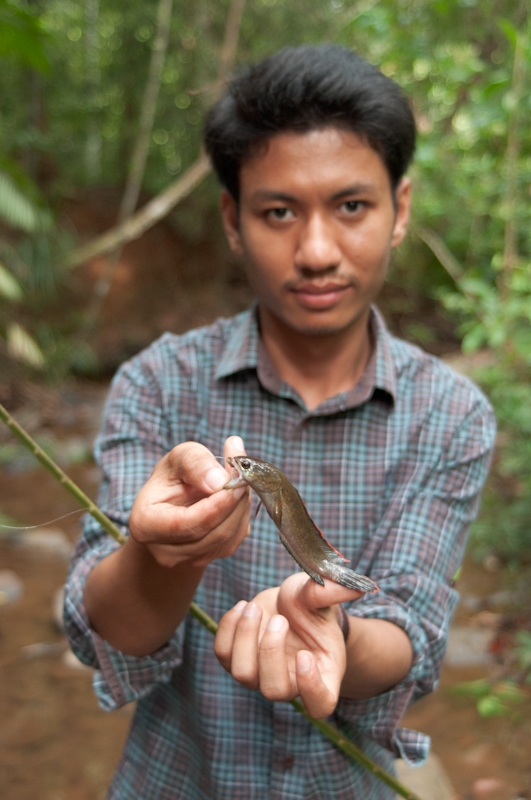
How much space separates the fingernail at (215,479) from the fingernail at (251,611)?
0.96 feet

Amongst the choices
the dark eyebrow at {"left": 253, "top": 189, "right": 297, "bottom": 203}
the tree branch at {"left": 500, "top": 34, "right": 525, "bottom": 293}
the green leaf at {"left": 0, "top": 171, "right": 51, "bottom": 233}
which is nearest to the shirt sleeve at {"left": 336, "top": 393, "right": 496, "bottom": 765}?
the dark eyebrow at {"left": 253, "top": 189, "right": 297, "bottom": 203}

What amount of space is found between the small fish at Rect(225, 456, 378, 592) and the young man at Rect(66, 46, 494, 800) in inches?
8.0

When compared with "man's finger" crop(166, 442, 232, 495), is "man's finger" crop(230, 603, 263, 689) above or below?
below

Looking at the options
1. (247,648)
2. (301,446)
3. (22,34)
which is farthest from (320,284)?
(22,34)

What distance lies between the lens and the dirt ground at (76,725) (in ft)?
9.65

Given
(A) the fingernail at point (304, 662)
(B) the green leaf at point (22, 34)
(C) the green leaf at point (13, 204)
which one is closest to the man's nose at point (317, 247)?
(A) the fingernail at point (304, 662)

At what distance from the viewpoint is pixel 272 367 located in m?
1.84

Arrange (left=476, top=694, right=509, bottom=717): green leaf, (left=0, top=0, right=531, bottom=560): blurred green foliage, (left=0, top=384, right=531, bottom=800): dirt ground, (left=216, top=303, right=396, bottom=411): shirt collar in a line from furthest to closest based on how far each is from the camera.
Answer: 1. (left=0, top=0, right=531, bottom=560): blurred green foliage
2. (left=476, top=694, right=509, bottom=717): green leaf
3. (left=0, top=384, right=531, bottom=800): dirt ground
4. (left=216, top=303, right=396, bottom=411): shirt collar

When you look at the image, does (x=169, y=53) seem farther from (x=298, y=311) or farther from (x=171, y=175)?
(x=298, y=311)

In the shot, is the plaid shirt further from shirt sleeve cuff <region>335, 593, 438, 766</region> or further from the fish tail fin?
the fish tail fin

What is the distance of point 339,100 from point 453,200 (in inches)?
A: 187

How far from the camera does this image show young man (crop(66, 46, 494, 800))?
155 cm

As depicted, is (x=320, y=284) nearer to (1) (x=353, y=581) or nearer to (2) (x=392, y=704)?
(1) (x=353, y=581)

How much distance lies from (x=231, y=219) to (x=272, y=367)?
44 cm
